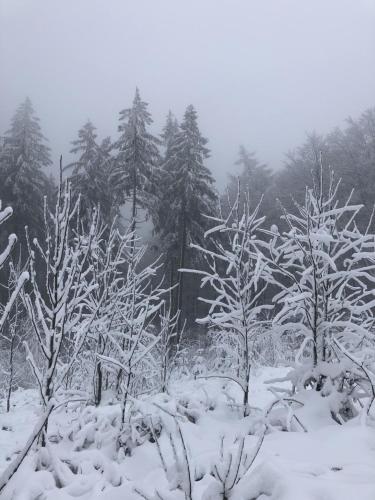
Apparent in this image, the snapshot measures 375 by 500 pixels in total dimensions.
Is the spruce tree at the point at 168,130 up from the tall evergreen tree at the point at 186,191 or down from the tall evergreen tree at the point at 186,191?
up

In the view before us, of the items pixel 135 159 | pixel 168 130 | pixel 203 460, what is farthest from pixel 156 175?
pixel 203 460

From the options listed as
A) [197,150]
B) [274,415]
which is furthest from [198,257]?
[274,415]

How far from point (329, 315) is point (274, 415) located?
1.34 meters

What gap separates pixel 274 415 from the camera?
14.0 feet

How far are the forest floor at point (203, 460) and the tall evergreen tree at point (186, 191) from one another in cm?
1707

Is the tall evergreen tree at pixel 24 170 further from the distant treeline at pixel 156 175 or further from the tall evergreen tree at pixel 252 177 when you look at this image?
the tall evergreen tree at pixel 252 177

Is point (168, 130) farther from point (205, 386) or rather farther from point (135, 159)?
point (205, 386)

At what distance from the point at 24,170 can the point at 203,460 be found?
25.3m

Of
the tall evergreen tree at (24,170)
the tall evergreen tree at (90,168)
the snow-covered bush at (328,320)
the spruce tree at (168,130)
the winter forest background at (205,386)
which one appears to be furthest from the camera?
the spruce tree at (168,130)

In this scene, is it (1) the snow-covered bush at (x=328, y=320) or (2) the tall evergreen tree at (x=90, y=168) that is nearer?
(1) the snow-covered bush at (x=328, y=320)

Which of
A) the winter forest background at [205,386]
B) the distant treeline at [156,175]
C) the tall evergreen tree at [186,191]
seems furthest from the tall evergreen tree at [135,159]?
the winter forest background at [205,386]

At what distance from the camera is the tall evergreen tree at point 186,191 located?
22406mm

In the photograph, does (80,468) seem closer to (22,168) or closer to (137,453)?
(137,453)

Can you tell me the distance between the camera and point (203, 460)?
10.1 ft
